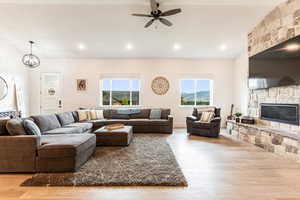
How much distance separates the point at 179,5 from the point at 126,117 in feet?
12.9

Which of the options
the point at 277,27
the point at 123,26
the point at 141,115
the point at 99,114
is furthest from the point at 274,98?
the point at 99,114

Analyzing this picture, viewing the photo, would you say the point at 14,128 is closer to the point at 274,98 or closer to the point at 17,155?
the point at 17,155

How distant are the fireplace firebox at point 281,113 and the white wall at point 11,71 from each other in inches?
316

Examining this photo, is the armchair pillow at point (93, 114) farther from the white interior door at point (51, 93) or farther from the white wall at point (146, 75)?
the white interior door at point (51, 93)

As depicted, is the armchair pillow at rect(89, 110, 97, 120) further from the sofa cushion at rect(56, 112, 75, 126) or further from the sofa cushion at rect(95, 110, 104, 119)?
the sofa cushion at rect(56, 112, 75, 126)

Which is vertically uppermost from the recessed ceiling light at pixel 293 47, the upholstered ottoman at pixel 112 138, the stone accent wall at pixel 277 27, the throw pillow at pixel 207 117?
the stone accent wall at pixel 277 27

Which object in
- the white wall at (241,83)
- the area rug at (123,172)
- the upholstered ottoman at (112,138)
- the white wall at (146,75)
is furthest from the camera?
the white wall at (146,75)

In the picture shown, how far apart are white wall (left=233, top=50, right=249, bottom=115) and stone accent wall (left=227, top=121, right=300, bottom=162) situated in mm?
1332

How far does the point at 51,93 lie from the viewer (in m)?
6.51

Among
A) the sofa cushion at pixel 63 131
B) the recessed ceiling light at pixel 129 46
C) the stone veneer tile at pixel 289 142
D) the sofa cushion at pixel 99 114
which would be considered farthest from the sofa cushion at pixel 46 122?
the stone veneer tile at pixel 289 142

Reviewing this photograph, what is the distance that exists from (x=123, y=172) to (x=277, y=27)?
4.74 m

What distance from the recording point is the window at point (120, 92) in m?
6.64

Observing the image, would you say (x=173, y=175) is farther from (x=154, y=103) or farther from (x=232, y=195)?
(x=154, y=103)

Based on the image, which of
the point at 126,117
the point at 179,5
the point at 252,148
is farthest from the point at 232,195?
the point at 126,117
